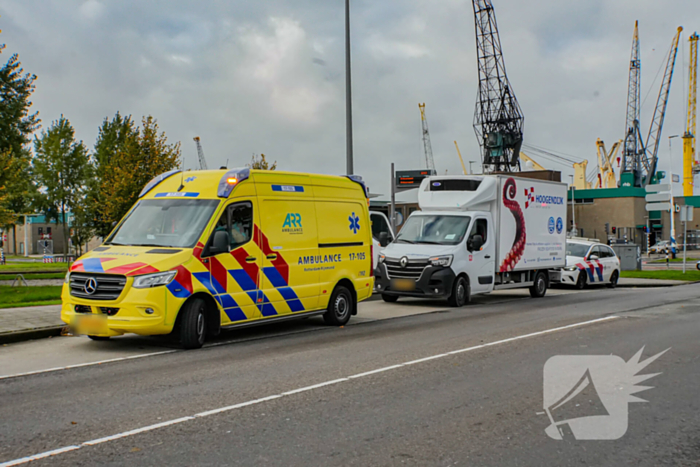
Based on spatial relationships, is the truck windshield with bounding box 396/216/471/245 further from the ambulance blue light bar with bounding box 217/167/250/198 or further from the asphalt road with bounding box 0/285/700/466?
the ambulance blue light bar with bounding box 217/167/250/198

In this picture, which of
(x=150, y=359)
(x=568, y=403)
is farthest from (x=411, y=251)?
(x=568, y=403)

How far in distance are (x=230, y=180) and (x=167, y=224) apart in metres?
1.12

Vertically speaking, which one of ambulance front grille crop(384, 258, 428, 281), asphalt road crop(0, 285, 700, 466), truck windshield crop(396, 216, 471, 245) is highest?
truck windshield crop(396, 216, 471, 245)

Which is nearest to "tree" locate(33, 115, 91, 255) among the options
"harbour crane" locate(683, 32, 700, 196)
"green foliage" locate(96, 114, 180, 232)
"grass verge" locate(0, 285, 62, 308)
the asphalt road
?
"green foliage" locate(96, 114, 180, 232)

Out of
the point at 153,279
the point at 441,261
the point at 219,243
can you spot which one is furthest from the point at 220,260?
the point at 441,261

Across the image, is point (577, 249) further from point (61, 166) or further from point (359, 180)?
point (61, 166)

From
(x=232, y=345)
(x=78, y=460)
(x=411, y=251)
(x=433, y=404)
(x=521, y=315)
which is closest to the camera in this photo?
(x=78, y=460)

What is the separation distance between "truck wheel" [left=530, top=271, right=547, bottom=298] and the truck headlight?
441 centimetres

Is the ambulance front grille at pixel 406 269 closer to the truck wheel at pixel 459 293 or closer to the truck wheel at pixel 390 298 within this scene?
the truck wheel at pixel 459 293

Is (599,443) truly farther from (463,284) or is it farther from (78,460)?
(463,284)

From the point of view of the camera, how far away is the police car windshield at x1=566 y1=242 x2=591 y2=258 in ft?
77.3

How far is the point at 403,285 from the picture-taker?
15445 millimetres

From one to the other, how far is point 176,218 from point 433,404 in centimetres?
530

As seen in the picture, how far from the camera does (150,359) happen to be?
8656 mm
